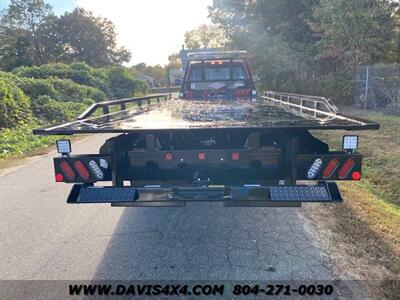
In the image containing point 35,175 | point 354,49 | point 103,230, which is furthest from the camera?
point 354,49

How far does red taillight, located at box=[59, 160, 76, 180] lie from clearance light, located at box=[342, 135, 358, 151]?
266 centimetres

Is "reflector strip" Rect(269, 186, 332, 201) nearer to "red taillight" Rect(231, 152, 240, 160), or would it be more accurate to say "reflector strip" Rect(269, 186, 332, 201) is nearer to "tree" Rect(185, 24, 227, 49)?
"red taillight" Rect(231, 152, 240, 160)

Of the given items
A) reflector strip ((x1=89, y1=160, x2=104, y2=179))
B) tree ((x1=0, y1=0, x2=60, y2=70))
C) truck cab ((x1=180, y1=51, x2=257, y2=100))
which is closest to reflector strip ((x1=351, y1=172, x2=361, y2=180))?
reflector strip ((x1=89, y1=160, x2=104, y2=179))

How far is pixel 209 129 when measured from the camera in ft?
10.2

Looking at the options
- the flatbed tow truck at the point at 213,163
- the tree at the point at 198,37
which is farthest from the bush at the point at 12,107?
the tree at the point at 198,37

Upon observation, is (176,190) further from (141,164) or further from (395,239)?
(395,239)

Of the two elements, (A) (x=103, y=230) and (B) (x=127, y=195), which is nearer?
(B) (x=127, y=195)

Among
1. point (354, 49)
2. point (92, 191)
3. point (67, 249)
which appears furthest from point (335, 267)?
point (354, 49)

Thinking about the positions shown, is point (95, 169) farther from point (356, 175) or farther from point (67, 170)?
point (356, 175)

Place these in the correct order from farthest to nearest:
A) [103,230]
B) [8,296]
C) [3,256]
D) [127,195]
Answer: [103,230] → [3,256] → [127,195] → [8,296]

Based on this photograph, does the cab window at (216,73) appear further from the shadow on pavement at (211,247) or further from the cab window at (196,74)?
the shadow on pavement at (211,247)

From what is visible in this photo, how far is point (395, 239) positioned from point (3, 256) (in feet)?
13.6

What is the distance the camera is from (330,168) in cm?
325

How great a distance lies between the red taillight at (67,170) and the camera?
11.3ft
